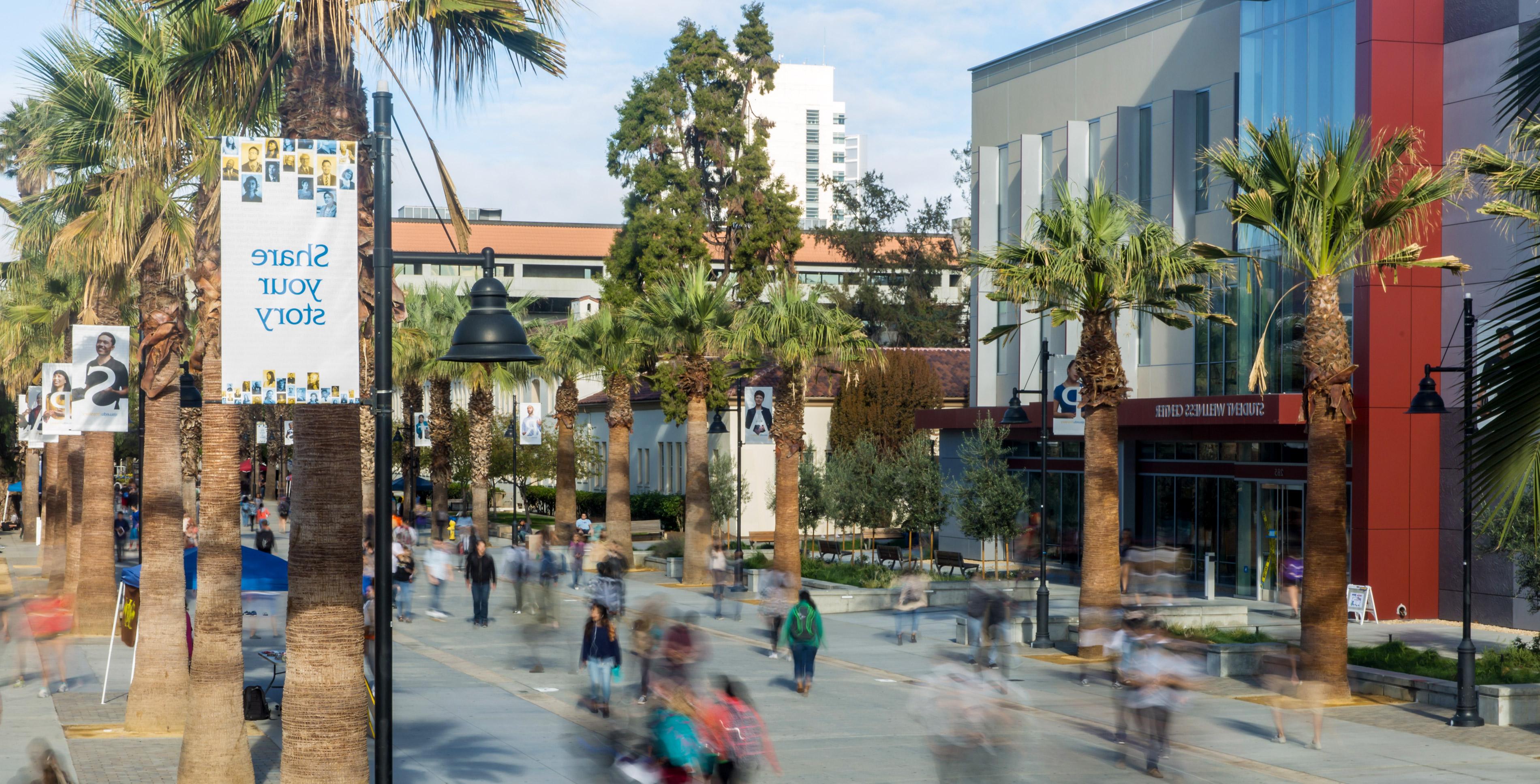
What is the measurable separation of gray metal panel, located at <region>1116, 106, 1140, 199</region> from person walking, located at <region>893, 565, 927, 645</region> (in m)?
13.4

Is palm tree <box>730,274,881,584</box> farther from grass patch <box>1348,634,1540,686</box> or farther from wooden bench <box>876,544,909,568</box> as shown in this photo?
grass patch <box>1348,634,1540,686</box>

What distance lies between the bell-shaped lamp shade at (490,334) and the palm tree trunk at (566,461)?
31.8m

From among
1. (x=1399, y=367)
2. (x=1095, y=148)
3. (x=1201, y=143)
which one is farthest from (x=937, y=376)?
(x=1399, y=367)

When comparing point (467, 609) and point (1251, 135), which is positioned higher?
point (1251, 135)

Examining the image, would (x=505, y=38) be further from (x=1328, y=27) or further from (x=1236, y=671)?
(x=1328, y=27)

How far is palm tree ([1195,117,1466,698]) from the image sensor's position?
17.9 m

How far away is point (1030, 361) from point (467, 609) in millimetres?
17443

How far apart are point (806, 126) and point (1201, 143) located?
117 m

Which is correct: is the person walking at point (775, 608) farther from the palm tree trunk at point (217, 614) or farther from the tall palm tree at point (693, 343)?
the palm tree trunk at point (217, 614)

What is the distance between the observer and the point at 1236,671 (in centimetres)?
2075

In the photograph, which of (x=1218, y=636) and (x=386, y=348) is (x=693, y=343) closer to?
(x=1218, y=636)

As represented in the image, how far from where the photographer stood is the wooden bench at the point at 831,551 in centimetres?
3978

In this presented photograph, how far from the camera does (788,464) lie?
30906mm

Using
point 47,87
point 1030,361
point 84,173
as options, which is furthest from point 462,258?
point 1030,361
